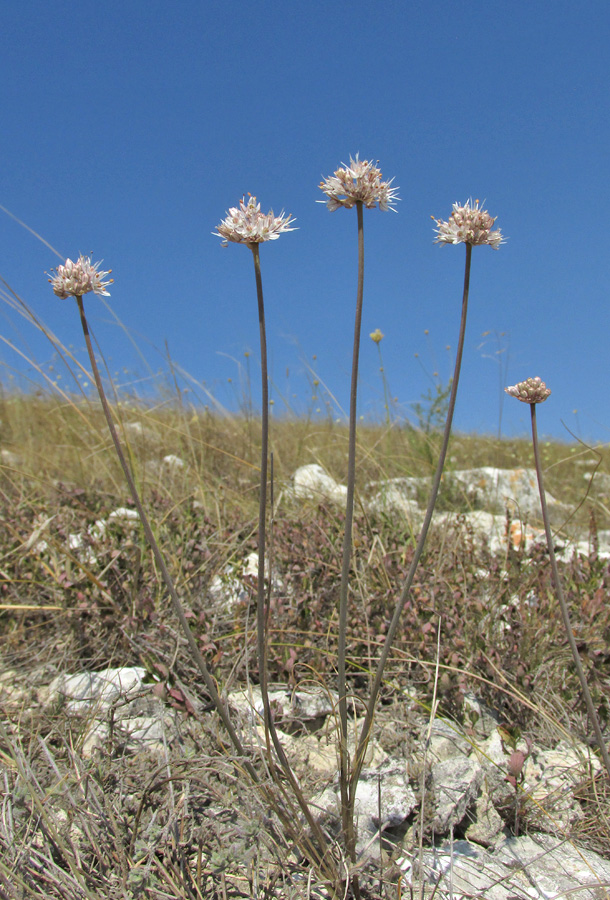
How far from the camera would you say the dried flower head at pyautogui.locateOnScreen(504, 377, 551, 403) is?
1721 millimetres

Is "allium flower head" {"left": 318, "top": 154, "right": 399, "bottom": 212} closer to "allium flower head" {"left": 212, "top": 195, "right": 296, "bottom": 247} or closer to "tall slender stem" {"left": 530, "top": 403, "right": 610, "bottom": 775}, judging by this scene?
"allium flower head" {"left": 212, "top": 195, "right": 296, "bottom": 247}

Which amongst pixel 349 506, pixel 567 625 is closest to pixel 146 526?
pixel 349 506

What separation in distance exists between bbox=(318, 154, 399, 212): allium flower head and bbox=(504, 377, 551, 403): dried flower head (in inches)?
29.2

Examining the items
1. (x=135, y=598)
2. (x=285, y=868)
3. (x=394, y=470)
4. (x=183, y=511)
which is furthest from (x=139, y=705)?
(x=394, y=470)

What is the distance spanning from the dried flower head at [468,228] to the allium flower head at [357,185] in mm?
206

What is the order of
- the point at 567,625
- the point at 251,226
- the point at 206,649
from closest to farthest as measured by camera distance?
the point at 251,226 → the point at 567,625 → the point at 206,649

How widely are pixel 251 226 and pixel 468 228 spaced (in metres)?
0.55

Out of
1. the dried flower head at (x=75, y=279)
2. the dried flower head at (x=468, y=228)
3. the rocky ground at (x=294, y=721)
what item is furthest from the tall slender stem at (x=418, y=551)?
the dried flower head at (x=75, y=279)

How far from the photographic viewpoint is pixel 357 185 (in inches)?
51.8

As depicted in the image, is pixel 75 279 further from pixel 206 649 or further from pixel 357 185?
pixel 206 649

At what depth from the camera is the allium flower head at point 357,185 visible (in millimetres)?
1316

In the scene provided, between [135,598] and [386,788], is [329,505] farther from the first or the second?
[386,788]

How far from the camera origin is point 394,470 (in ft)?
15.8

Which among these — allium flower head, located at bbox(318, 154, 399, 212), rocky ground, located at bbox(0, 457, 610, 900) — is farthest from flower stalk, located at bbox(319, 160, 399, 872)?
rocky ground, located at bbox(0, 457, 610, 900)
